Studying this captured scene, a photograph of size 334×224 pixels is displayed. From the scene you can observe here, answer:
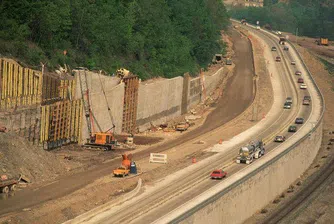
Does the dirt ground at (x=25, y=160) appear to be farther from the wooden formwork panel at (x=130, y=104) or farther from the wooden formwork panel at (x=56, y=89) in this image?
the wooden formwork panel at (x=130, y=104)

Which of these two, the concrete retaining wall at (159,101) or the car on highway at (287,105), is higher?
the concrete retaining wall at (159,101)

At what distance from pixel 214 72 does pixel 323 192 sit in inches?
2362

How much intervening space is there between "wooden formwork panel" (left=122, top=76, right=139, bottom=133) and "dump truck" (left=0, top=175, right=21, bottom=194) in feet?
112

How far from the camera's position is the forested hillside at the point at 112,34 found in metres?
94.8

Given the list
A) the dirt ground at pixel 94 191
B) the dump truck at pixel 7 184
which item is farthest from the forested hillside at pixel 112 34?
the dump truck at pixel 7 184

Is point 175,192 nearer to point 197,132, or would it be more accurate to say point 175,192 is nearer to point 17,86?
point 17,86

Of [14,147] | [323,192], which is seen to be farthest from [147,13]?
[14,147]

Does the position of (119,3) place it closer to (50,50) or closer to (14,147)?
(50,50)

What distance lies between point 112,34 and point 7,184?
52.0 meters

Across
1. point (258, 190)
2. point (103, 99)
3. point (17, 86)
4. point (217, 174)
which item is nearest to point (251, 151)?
point (258, 190)

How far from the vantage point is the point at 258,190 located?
74.5m

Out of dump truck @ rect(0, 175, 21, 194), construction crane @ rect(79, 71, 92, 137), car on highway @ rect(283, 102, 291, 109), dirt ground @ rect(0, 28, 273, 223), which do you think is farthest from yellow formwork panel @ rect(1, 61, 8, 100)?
car on highway @ rect(283, 102, 291, 109)

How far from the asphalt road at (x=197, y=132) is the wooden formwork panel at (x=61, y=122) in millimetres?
5348

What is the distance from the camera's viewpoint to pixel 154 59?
409ft
